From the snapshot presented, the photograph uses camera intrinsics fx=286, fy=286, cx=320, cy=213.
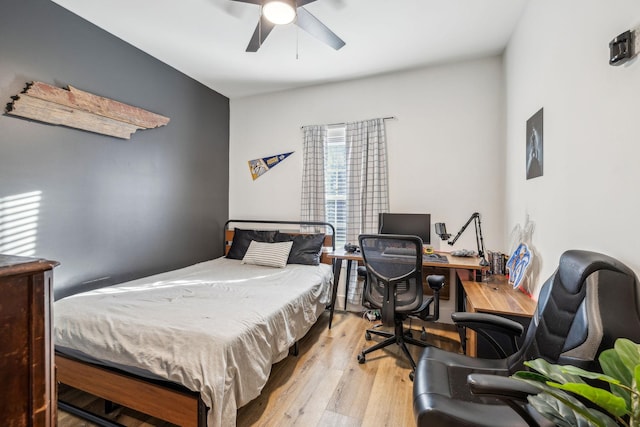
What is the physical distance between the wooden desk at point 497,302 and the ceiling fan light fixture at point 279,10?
210cm

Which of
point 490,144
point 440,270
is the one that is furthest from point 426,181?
point 440,270

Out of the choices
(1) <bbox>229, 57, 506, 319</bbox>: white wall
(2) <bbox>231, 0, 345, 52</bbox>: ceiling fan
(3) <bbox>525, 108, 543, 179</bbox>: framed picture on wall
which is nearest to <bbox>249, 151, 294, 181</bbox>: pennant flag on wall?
(1) <bbox>229, 57, 506, 319</bbox>: white wall

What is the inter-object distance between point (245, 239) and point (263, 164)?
1038 millimetres

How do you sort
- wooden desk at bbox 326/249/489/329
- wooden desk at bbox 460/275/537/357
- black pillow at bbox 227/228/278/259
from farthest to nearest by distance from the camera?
black pillow at bbox 227/228/278/259 < wooden desk at bbox 326/249/489/329 < wooden desk at bbox 460/275/537/357

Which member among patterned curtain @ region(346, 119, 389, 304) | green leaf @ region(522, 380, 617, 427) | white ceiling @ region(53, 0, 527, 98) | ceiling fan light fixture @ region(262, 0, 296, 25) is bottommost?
green leaf @ region(522, 380, 617, 427)

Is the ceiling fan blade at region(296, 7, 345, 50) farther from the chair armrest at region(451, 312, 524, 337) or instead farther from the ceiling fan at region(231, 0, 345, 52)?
the chair armrest at region(451, 312, 524, 337)

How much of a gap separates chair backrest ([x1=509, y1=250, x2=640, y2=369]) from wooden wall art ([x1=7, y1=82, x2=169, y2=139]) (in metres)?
3.24

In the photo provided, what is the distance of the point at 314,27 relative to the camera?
6.79 ft

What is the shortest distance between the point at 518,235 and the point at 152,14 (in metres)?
3.40

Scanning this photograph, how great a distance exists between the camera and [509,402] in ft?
2.82

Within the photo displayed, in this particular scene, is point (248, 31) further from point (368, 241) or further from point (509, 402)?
point (509, 402)

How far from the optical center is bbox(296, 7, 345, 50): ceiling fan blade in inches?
76.2

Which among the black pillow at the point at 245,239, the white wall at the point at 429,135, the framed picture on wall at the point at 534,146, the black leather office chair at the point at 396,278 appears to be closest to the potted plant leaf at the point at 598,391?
the black leather office chair at the point at 396,278

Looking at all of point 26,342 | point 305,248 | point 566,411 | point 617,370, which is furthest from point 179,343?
point 305,248
